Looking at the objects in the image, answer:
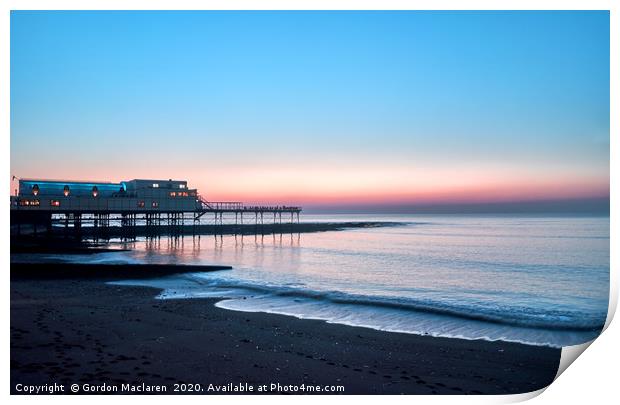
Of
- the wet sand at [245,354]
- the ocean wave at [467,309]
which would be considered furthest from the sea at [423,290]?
the wet sand at [245,354]

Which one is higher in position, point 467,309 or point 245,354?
point 245,354

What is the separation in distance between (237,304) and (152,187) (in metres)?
27.5

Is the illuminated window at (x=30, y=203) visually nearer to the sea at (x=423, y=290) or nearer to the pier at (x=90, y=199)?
the pier at (x=90, y=199)

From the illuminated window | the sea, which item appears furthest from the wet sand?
the illuminated window

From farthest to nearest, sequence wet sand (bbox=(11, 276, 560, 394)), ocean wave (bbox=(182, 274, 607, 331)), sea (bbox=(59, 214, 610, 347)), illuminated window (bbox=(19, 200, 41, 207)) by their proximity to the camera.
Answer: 1. illuminated window (bbox=(19, 200, 41, 207))
2. ocean wave (bbox=(182, 274, 607, 331))
3. sea (bbox=(59, 214, 610, 347))
4. wet sand (bbox=(11, 276, 560, 394))

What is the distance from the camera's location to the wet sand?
22.1 ft

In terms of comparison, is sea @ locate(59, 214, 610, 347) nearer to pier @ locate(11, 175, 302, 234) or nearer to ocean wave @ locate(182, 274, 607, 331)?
ocean wave @ locate(182, 274, 607, 331)

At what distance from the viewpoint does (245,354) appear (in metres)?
7.86

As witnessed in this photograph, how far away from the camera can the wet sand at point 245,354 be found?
6746 millimetres

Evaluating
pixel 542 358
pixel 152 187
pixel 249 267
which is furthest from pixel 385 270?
pixel 152 187

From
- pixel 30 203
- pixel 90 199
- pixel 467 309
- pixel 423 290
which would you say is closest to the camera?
pixel 467 309

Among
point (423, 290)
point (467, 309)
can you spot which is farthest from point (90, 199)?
point (467, 309)

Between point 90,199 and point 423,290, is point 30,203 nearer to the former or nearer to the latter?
point 90,199

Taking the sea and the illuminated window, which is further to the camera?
the illuminated window
